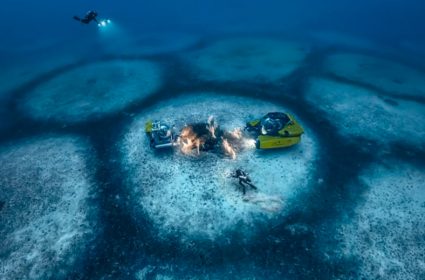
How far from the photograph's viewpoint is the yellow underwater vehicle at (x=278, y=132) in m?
14.9

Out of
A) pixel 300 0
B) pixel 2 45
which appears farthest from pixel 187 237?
pixel 300 0

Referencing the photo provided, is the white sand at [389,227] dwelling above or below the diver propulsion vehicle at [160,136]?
below

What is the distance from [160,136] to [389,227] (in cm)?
1233

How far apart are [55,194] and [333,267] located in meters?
13.0

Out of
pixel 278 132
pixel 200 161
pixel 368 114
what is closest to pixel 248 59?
pixel 368 114

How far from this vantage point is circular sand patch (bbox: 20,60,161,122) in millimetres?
20484

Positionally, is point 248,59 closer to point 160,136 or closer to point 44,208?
point 160,136

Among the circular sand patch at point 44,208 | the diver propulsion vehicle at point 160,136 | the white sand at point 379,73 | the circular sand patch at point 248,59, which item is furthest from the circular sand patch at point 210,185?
the white sand at point 379,73

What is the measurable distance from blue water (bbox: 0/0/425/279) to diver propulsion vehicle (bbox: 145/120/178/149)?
71 centimetres

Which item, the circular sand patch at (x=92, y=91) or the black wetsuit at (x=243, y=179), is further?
the circular sand patch at (x=92, y=91)

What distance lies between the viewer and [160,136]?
1587cm

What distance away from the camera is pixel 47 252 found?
10.6 m

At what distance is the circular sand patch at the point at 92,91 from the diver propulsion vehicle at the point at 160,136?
558 centimetres

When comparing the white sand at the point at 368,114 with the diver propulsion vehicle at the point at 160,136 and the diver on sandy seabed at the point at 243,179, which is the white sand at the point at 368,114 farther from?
the diver propulsion vehicle at the point at 160,136
